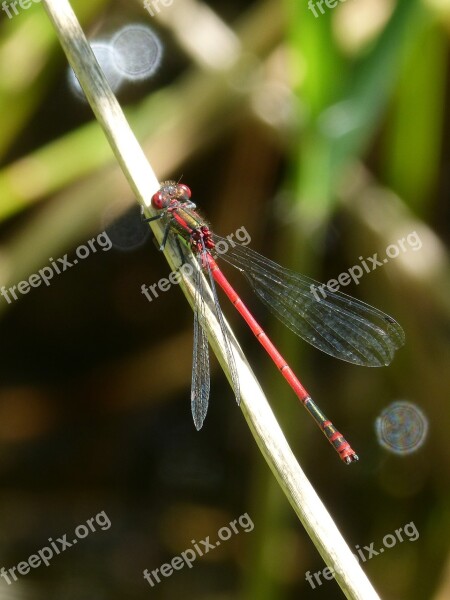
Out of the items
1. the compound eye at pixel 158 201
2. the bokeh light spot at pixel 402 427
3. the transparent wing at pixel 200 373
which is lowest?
the bokeh light spot at pixel 402 427

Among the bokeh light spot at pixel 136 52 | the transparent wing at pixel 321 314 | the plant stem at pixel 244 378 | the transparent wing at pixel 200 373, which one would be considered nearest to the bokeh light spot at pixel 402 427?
the transparent wing at pixel 321 314

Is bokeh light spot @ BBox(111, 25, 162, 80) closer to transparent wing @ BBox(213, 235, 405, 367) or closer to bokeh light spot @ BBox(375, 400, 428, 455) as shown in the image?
transparent wing @ BBox(213, 235, 405, 367)

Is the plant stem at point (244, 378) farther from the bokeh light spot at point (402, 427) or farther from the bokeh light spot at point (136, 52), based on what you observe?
the bokeh light spot at point (402, 427)

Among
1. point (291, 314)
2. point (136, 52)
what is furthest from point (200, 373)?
point (136, 52)

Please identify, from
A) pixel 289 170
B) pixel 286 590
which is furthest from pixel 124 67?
Answer: pixel 286 590

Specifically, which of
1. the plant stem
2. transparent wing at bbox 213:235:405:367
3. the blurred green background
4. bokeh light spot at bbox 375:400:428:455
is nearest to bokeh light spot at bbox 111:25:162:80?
the blurred green background

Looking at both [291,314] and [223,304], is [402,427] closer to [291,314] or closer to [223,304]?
[291,314]
